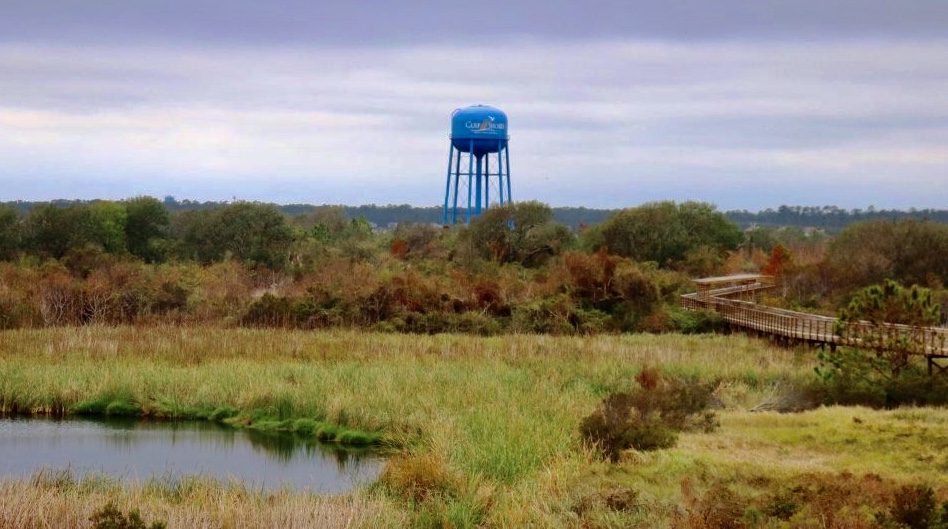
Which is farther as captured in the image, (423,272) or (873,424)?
(423,272)

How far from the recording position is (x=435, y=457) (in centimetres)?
2028

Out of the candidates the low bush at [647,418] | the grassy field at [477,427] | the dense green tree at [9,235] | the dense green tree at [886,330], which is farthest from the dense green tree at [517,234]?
the low bush at [647,418]

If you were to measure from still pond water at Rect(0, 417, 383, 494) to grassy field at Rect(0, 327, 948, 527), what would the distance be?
0.90 meters

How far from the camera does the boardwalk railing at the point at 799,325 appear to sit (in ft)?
94.2

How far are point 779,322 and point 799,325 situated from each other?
0.72 meters

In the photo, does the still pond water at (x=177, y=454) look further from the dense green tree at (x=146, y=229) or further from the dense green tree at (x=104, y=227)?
the dense green tree at (x=146, y=229)

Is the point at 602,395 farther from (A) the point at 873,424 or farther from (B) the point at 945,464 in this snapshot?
(B) the point at 945,464

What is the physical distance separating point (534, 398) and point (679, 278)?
33446 millimetres

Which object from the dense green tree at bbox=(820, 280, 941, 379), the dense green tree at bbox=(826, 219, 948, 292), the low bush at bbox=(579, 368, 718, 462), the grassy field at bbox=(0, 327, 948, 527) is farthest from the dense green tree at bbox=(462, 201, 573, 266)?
the low bush at bbox=(579, 368, 718, 462)

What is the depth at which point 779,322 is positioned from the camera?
40.9m

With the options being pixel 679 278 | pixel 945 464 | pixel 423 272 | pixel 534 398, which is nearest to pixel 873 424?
pixel 945 464

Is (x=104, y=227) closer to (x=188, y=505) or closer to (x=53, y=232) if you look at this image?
(x=53, y=232)

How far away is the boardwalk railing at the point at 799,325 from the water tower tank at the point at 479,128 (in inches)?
974

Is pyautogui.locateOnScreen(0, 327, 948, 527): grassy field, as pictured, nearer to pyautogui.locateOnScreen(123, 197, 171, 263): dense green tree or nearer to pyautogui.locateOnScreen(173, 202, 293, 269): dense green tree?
pyautogui.locateOnScreen(173, 202, 293, 269): dense green tree
